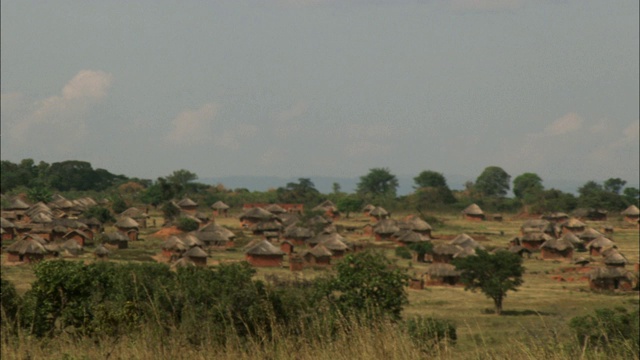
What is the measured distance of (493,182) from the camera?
122500mm

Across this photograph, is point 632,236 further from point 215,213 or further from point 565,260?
point 215,213

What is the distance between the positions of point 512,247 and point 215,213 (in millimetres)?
36109

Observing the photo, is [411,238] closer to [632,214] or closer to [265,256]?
[265,256]

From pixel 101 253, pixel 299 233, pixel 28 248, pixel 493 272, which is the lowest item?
pixel 101 253

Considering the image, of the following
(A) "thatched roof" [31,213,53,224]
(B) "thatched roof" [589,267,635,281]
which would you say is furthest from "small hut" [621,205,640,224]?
(A) "thatched roof" [31,213,53,224]

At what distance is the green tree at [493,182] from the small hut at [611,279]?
289ft

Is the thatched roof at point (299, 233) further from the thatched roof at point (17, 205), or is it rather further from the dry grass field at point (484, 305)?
the thatched roof at point (17, 205)

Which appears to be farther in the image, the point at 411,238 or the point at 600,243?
the point at 411,238

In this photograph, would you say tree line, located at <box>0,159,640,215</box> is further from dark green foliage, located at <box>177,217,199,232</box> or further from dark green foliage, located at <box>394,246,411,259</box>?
dark green foliage, located at <box>394,246,411,259</box>

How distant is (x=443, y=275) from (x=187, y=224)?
2446cm

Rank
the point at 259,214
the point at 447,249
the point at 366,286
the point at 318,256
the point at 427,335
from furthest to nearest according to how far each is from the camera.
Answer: the point at 259,214 → the point at 447,249 → the point at 318,256 → the point at 366,286 → the point at 427,335

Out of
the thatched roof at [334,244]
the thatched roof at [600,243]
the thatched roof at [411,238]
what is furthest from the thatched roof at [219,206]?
the thatched roof at [600,243]

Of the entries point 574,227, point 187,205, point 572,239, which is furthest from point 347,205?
point 572,239

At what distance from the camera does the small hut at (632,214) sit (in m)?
68.5
